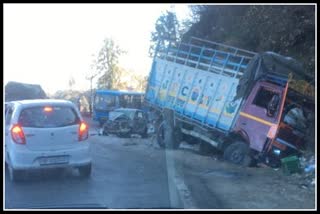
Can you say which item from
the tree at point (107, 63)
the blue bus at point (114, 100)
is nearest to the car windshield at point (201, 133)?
the blue bus at point (114, 100)

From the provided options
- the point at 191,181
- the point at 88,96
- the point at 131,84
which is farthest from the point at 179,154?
the point at 131,84

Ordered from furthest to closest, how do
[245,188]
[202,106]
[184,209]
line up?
[202,106], [245,188], [184,209]

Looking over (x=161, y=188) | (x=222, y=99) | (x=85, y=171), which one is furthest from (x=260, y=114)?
(x=85, y=171)

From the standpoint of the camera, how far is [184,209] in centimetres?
752

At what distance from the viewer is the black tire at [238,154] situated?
13.1 m

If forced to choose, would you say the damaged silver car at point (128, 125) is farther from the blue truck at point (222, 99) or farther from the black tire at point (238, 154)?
the black tire at point (238, 154)

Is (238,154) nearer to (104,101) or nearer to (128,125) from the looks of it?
(128,125)

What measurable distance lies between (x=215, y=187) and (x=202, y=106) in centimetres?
607

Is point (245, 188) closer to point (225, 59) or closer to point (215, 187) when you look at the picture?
point (215, 187)

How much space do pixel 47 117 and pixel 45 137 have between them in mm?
402

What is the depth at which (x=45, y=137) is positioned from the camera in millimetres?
9555

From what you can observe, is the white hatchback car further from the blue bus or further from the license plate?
the blue bus

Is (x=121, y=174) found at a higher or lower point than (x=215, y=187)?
lower

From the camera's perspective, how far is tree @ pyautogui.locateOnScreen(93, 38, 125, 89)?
4900cm
